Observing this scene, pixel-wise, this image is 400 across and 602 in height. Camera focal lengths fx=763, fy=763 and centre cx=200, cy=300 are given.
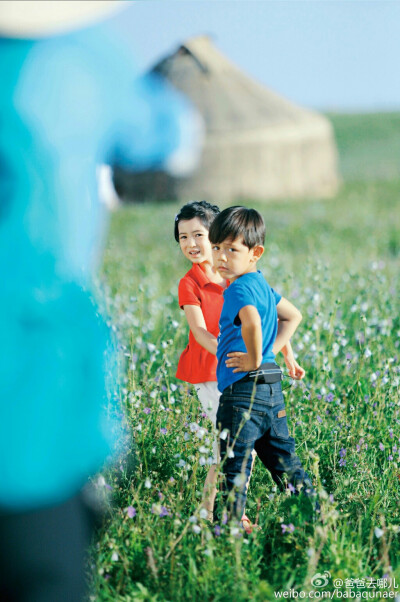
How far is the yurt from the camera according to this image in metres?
22.5

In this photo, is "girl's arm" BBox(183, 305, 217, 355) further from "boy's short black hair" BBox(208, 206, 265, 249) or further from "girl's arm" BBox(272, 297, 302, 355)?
"boy's short black hair" BBox(208, 206, 265, 249)

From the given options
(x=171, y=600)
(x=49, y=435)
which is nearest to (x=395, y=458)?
(x=171, y=600)

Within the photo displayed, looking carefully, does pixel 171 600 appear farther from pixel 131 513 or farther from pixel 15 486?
pixel 15 486

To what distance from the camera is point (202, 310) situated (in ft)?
12.0

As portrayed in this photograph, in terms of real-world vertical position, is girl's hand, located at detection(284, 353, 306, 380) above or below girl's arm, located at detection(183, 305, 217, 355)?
below

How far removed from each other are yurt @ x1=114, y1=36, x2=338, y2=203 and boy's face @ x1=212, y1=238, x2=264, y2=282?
60.3ft

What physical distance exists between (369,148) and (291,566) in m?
48.9

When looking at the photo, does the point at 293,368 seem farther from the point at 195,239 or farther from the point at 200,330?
the point at 195,239

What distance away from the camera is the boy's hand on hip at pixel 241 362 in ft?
10.3

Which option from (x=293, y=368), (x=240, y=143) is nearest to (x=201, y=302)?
(x=293, y=368)

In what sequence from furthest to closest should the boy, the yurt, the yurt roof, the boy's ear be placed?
the yurt roof < the yurt < the boy's ear < the boy

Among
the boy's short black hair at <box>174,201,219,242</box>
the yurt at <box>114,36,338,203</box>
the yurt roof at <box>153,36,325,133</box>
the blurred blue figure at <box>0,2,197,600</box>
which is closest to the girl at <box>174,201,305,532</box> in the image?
the boy's short black hair at <box>174,201,219,242</box>

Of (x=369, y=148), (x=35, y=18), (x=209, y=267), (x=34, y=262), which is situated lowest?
(x=34, y=262)

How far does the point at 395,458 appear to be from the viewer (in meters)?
3.89
